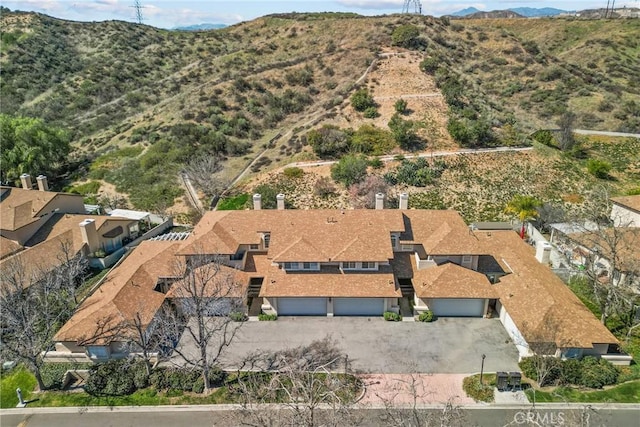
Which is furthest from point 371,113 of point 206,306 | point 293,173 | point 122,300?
point 122,300

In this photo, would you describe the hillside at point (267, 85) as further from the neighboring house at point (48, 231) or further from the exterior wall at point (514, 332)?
the exterior wall at point (514, 332)

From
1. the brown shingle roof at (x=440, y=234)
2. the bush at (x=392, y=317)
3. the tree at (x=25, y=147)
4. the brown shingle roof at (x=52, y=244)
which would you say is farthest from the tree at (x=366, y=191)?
the tree at (x=25, y=147)

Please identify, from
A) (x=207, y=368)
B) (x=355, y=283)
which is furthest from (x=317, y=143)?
(x=207, y=368)

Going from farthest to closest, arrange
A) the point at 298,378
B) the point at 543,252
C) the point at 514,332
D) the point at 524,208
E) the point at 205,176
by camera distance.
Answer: the point at 205,176 < the point at 524,208 < the point at 543,252 < the point at 514,332 < the point at 298,378

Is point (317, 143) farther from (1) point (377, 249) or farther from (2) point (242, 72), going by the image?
(2) point (242, 72)

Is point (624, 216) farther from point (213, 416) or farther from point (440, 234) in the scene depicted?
point (213, 416)

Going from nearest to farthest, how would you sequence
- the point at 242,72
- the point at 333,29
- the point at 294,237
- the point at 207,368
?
the point at 207,368 → the point at 294,237 → the point at 242,72 → the point at 333,29
